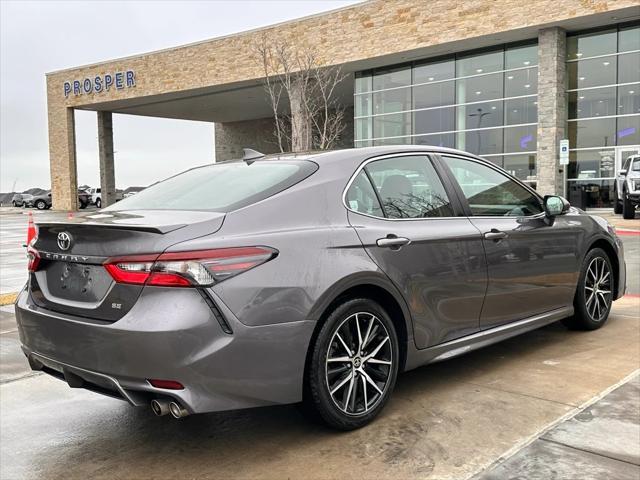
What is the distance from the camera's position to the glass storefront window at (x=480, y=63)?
2664cm

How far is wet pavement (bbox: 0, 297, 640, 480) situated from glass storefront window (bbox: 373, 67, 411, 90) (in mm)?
26462

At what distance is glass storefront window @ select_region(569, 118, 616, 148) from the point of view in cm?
2472

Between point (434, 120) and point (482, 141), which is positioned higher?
point (434, 120)

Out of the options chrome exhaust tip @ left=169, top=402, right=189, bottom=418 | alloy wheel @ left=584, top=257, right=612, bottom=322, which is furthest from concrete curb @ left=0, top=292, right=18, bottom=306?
alloy wheel @ left=584, top=257, right=612, bottom=322

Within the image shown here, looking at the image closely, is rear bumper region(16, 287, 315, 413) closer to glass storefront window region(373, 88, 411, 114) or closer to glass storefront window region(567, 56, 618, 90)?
glass storefront window region(567, 56, 618, 90)

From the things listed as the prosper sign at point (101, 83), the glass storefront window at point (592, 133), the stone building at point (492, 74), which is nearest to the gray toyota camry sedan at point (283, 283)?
the stone building at point (492, 74)

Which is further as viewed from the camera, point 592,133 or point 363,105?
point 363,105

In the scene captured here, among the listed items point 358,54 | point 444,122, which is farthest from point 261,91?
point 444,122

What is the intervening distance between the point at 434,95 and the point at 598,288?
80.8ft

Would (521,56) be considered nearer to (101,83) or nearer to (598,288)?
(598,288)

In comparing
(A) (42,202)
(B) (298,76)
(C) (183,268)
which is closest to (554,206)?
(C) (183,268)

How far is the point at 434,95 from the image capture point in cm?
2877

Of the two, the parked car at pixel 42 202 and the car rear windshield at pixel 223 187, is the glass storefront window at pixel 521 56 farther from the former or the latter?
the parked car at pixel 42 202

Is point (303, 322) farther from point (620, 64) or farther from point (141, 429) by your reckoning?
point (620, 64)
